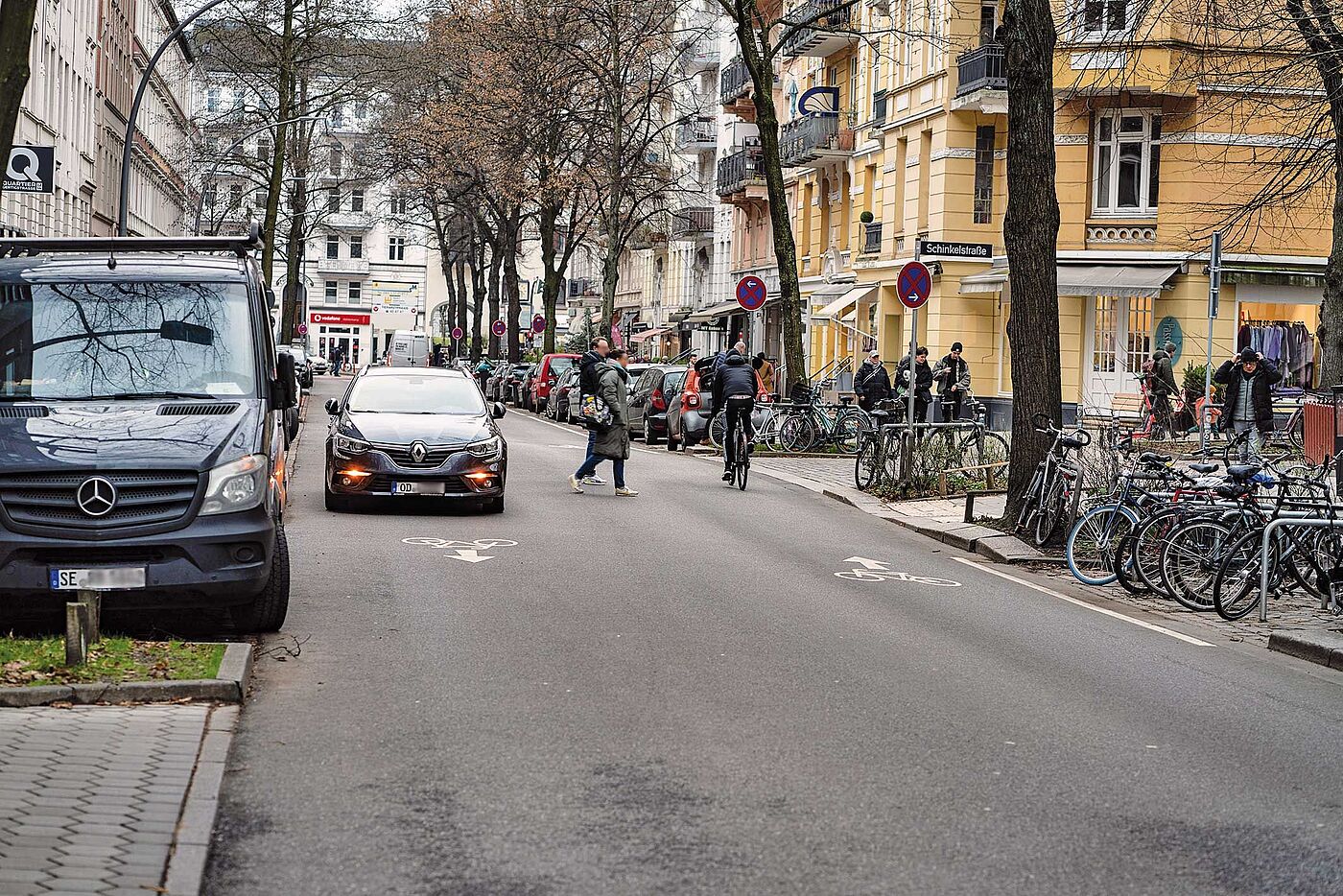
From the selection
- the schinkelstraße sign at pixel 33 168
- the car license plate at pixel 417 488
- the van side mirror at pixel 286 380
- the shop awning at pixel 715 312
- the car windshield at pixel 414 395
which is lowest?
the car license plate at pixel 417 488

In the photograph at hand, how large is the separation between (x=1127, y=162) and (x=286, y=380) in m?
32.6

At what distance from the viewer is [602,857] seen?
5.83 meters

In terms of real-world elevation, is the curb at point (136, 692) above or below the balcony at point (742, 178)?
below

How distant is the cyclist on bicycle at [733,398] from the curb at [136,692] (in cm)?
1504

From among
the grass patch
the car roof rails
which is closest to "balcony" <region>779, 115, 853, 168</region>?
the car roof rails

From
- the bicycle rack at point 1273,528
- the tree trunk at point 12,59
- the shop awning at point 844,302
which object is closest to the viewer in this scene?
the tree trunk at point 12,59

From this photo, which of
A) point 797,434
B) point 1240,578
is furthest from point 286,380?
point 797,434

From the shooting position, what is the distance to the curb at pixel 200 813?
5.34 metres

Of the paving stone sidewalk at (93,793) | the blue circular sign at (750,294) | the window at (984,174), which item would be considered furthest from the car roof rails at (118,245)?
the window at (984,174)

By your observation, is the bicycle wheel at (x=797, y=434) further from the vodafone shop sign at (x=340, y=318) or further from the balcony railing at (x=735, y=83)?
the vodafone shop sign at (x=340, y=318)

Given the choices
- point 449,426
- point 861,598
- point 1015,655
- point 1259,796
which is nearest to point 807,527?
point 449,426

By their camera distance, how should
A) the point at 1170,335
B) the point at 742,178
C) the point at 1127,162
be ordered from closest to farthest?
the point at 1170,335 < the point at 1127,162 < the point at 742,178

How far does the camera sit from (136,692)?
8078 mm

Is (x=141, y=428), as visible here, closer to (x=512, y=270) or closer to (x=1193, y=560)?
(x=1193, y=560)
